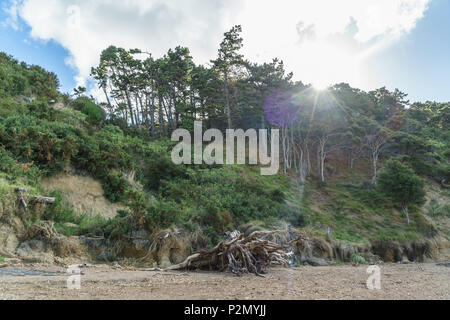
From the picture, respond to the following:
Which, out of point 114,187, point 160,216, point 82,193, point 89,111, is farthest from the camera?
point 89,111

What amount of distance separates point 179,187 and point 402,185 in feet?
59.4

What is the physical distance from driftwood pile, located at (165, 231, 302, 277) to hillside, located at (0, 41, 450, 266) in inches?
62.2

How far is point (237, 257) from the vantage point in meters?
8.45

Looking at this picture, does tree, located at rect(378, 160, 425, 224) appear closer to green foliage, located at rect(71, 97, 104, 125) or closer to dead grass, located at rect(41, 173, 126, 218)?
dead grass, located at rect(41, 173, 126, 218)

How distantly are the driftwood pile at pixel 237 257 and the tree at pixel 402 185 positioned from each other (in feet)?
56.9

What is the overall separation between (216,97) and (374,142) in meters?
19.9

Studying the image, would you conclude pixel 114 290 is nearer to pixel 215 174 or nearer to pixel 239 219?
pixel 239 219

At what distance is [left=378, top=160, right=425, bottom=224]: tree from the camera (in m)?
20.9

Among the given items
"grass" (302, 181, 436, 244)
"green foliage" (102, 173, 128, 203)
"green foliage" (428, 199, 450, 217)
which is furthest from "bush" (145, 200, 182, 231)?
"green foliage" (428, 199, 450, 217)

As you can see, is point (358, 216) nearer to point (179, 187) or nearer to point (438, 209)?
point (438, 209)

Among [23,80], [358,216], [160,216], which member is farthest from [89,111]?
[358,216]

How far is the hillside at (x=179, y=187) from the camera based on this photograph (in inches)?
376

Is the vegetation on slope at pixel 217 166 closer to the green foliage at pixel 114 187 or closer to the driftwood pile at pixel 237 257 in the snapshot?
the green foliage at pixel 114 187

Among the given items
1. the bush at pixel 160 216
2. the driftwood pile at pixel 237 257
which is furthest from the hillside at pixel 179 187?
the driftwood pile at pixel 237 257
